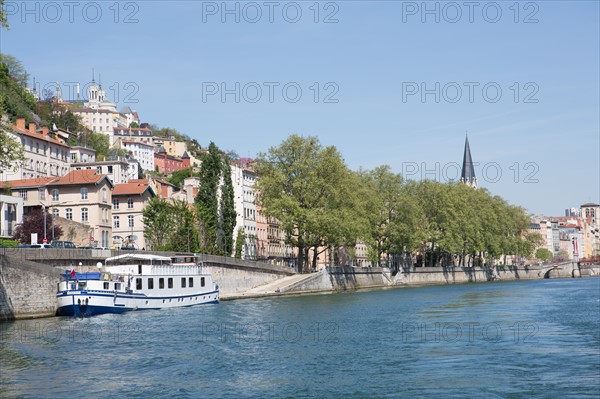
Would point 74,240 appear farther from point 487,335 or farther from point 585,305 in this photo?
point 487,335

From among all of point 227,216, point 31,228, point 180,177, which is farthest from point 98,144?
point 31,228

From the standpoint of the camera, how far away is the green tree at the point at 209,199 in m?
84.9

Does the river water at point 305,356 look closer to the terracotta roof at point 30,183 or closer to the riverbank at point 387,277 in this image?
the riverbank at point 387,277

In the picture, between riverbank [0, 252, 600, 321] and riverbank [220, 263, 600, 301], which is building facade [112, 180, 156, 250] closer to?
riverbank [0, 252, 600, 321]

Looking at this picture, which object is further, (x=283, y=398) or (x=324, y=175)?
(x=324, y=175)

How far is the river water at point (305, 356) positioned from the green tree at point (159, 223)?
2875 cm

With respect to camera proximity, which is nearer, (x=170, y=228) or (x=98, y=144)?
(x=170, y=228)

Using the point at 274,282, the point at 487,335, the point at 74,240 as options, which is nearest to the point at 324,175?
the point at 274,282

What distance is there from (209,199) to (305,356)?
58.5m

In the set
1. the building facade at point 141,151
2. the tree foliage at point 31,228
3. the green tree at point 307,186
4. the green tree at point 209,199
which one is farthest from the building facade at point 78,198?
the building facade at point 141,151

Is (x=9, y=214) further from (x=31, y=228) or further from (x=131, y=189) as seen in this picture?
(x=131, y=189)

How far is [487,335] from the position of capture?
123 ft

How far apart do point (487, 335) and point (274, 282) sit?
43871 mm

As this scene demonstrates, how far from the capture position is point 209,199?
89.1m
